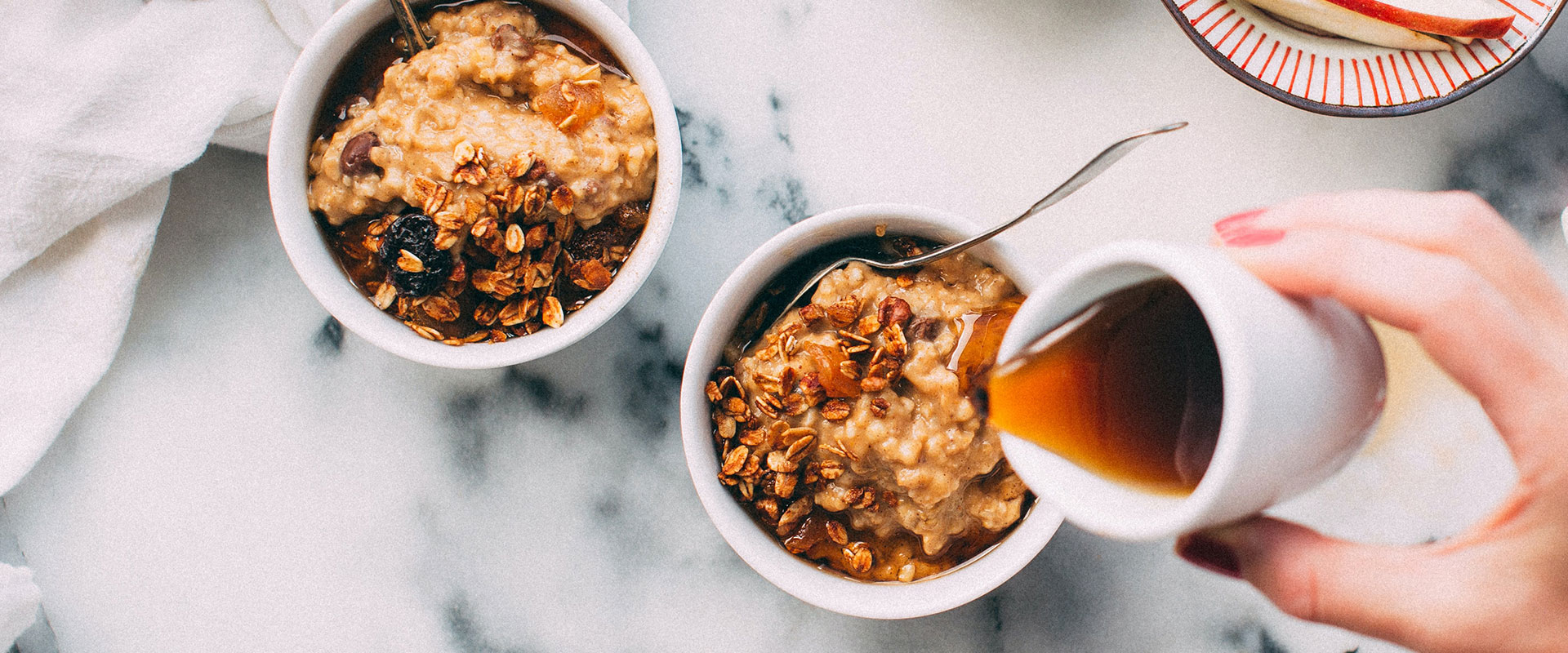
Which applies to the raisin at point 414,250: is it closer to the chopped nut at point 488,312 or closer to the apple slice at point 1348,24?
the chopped nut at point 488,312

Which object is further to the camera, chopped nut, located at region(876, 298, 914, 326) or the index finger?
chopped nut, located at region(876, 298, 914, 326)

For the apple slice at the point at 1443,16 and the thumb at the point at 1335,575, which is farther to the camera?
the apple slice at the point at 1443,16

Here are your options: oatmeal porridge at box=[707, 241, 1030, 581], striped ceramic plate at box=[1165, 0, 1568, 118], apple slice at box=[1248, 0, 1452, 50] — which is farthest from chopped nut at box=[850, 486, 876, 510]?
apple slice at box=[1248, 0, 1452, 50]

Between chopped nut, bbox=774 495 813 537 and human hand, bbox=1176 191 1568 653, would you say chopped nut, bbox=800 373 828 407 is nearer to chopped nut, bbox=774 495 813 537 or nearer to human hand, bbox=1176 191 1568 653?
chopped nut, bbox=774 495 813 537

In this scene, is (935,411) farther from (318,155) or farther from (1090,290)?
(318,155)

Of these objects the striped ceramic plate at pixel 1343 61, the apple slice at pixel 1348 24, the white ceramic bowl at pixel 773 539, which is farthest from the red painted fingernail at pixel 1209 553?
the apple slice at pixel 1348 24

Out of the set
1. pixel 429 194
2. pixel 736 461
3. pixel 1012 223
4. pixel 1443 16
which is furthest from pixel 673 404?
pixel 1443 16
